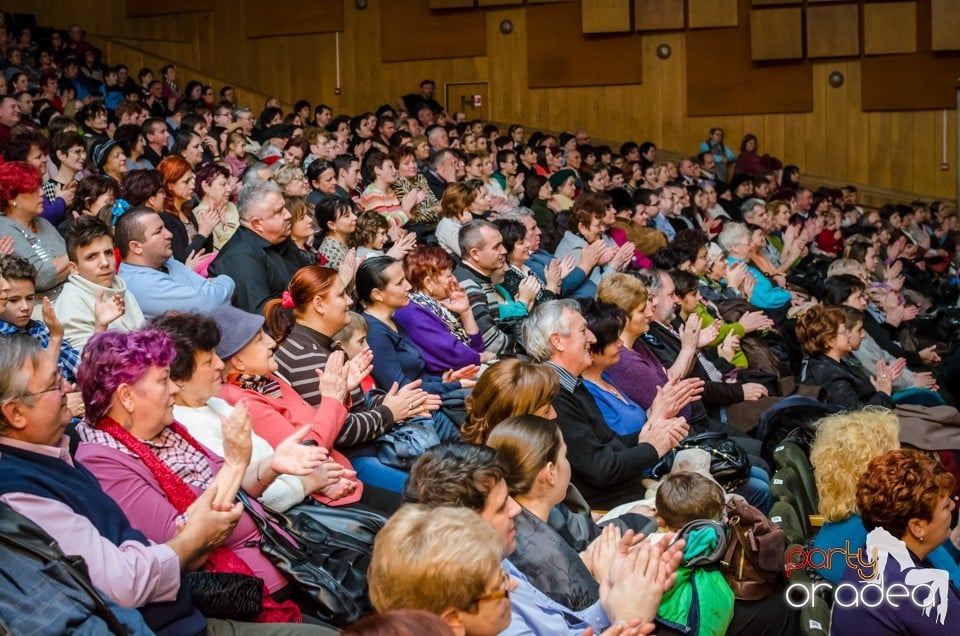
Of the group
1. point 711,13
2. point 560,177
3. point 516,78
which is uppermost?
point 711,13

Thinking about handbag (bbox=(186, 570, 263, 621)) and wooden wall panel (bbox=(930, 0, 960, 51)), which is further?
wooden wall panel (bbox=(930, 0, 960, 51))

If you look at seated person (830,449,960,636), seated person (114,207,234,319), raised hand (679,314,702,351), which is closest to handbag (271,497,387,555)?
seated person (830,449,960,636)

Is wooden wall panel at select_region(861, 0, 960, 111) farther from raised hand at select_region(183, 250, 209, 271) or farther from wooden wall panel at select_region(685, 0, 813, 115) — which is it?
raised hand at select_region(183, 250, 209, 271)

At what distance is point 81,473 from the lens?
5.84 ft

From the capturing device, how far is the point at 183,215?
4.43 m

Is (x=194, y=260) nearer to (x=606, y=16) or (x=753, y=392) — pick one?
(x=753, y=392)

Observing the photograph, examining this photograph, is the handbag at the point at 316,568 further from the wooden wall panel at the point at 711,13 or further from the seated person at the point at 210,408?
the wooden wall panel at the point at 711,13

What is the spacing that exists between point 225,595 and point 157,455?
303mm

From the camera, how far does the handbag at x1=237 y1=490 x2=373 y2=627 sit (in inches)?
81.9

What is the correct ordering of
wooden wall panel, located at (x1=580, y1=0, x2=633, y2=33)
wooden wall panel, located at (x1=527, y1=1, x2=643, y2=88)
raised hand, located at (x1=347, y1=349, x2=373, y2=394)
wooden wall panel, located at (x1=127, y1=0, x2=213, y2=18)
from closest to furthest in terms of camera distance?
raised hand, located at (x1=347, y1=349, x2=373, y2=394) < wooden wall panel, located at (x1=580, y1=0, x2=633, y2=33) < wooden wall panel, located at (x1=527, y1=1, x2=643, y2=88) < wooden wall panel, located at (x1=127, y1=0, x2=213, y2=18)

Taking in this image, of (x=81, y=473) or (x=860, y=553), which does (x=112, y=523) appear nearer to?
(x=81, y=473)

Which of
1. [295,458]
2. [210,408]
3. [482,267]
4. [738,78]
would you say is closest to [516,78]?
[738,78]

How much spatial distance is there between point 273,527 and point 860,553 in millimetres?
1154

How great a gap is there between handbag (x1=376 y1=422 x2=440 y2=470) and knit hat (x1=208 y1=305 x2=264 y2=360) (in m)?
0.47
